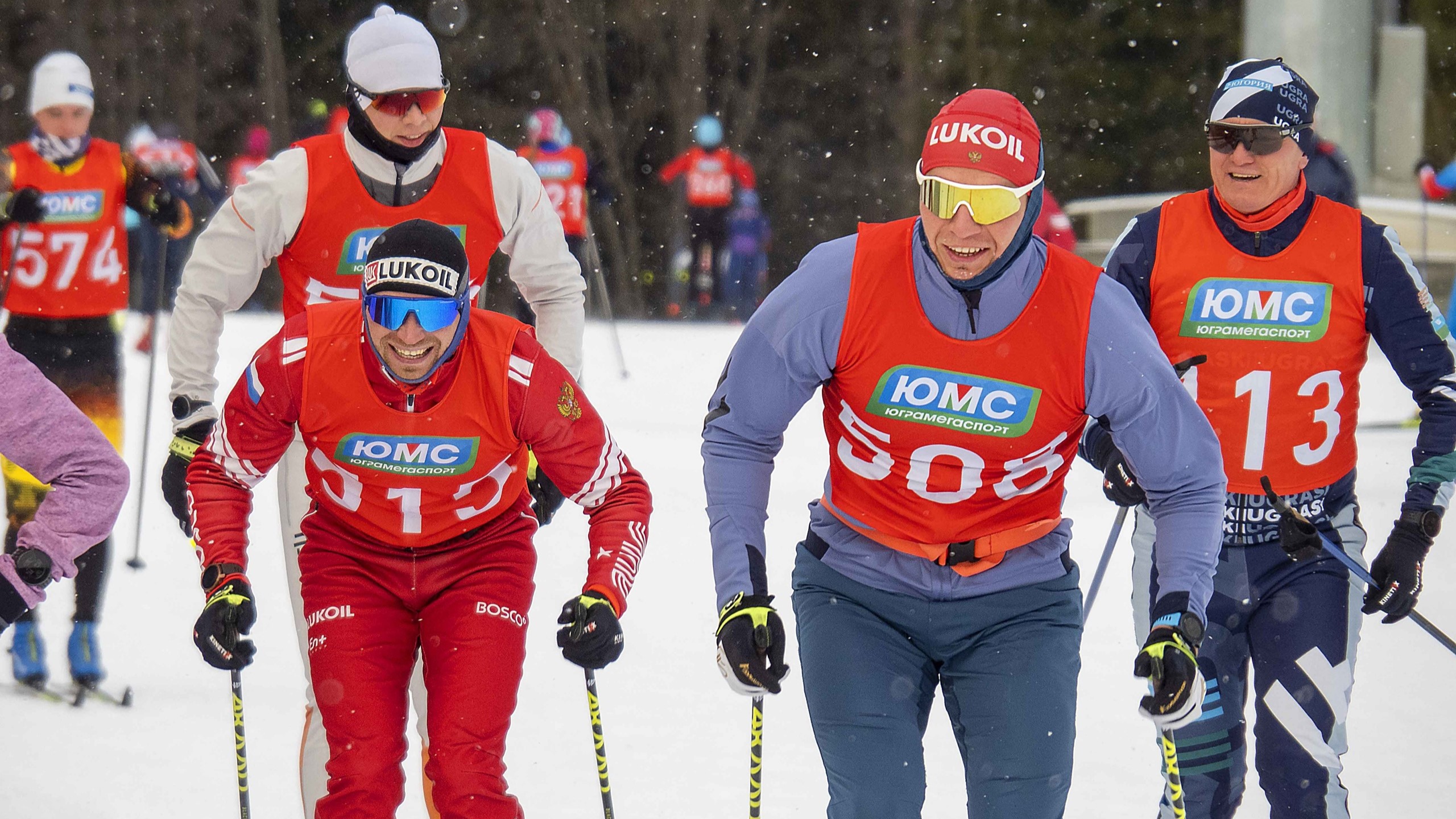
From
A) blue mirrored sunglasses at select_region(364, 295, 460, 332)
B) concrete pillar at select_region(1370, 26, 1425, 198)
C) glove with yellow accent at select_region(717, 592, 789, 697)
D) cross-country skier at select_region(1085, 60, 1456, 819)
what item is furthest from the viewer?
concrete pillar at select_region(1370, 26, 1425, 198)

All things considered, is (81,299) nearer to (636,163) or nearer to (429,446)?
(429,446)

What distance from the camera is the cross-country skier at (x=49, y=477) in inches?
131

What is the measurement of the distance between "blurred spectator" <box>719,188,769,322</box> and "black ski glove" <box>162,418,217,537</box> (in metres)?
16.2

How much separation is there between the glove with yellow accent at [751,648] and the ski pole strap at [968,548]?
0.28 metres

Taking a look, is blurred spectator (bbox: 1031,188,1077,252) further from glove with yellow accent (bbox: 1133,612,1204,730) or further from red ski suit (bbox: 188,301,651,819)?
glove with yellow accent (bbox: 1133,612,1204,730)

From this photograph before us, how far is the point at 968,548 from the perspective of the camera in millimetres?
3283

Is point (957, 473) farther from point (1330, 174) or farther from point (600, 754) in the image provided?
point (1330, 174)

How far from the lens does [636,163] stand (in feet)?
106

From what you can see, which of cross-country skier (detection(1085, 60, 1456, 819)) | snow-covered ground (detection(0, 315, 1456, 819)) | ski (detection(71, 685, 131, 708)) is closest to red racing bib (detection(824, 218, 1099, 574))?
cross-country skier (detection(1085, 60, 1456, 819))

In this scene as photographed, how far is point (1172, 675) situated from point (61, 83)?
16.0 ft

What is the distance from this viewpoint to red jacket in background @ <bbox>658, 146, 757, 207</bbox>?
19562 millimetres

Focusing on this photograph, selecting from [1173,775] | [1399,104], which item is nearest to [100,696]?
[1173,775]

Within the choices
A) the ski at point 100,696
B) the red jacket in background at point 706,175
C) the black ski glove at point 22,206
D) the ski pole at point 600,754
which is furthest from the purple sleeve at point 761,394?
the red jacket in background at point 706,175

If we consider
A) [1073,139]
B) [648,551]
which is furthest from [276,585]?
[1073,139]
